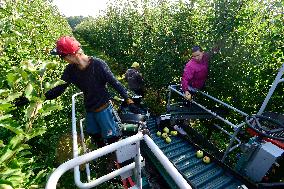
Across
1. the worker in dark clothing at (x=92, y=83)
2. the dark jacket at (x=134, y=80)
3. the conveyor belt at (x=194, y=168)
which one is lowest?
the conveyor belt at (x=194, y=168)

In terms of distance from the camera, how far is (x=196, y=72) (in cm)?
618

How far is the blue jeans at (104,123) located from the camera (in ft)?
13.8

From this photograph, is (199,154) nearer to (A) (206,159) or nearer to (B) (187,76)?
(A) (206,159)

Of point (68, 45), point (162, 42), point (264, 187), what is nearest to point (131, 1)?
point (162, 42)

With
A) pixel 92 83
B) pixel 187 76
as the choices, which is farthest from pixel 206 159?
pixel 92 83

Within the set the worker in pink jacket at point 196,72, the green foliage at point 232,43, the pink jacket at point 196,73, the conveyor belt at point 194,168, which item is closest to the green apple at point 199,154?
the conveyor belt at point 194,168

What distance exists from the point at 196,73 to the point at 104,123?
2.97 metres

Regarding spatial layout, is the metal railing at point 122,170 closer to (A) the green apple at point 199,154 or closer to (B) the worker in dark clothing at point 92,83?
(B) the worker in dark clothing at point 92,83

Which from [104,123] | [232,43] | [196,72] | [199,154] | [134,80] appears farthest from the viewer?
[134,80]

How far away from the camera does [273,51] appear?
507 cm

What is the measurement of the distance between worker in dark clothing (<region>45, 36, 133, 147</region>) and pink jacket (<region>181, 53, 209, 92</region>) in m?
2.58

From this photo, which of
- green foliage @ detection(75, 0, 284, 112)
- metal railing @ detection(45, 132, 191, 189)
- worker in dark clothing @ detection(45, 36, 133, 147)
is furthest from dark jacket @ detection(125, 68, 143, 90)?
metal railing @ detection(45, 132, 191, 189)

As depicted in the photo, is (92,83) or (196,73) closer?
(92,83)

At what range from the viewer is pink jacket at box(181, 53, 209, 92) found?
20.2 ft
